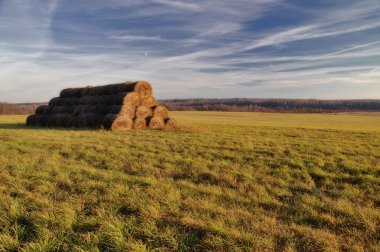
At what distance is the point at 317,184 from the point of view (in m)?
6.96

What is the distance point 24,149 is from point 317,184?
30.3 ft

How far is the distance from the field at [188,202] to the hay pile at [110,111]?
964cm

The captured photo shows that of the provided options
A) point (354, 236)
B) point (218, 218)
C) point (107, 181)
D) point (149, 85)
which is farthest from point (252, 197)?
point (149, 85)

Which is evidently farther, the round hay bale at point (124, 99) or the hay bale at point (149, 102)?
the hay bale at point (149, 102)

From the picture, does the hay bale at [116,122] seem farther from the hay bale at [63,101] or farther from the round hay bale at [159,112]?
the hay bale at [63,101]

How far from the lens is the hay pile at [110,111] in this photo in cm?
1941

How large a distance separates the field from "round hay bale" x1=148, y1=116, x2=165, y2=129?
1034 centimetres

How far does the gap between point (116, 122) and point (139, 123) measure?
1.92 metres

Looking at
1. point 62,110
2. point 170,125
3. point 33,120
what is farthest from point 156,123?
point 33,120

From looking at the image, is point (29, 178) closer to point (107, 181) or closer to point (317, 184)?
point (107, 181)

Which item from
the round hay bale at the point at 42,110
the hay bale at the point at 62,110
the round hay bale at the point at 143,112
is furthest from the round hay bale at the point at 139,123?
the round hay bale at the point at 42,110

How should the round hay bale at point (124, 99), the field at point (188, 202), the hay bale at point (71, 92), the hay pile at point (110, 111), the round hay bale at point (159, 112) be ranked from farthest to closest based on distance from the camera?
the hay bale at point (71, 92) < the round hay bale at point (159, 112) < the round hay bale at point (124, 99) < the hay pile at point (110, 111) < the field at point (188, 202)

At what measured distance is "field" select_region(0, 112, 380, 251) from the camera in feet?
13.1

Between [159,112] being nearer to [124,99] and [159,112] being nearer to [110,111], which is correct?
[124,99]
